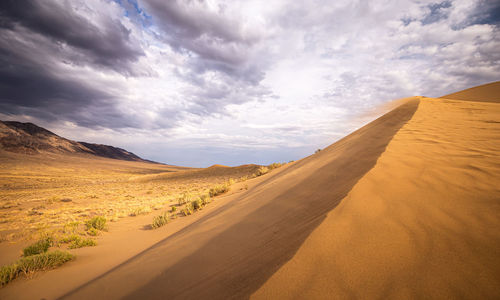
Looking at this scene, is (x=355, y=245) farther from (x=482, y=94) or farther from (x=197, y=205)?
(x=482, y=94)

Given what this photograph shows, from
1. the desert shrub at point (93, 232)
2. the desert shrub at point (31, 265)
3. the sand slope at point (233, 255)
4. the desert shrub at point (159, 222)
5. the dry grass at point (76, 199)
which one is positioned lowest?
the dry grass at point (76, 199)

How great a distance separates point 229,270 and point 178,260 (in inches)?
41.4

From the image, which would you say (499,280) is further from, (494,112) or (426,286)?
(494,112)

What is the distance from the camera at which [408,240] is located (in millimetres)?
1766

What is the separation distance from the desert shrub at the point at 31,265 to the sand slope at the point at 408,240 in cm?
443

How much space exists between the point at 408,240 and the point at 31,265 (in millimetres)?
5695

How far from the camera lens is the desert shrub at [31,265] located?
10.5 feet

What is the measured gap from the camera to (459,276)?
138cm

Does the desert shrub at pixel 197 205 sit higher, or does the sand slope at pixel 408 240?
the sand slope at pixel 408 240

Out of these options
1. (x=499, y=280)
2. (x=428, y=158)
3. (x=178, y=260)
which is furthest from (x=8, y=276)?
(x=428, y=158)

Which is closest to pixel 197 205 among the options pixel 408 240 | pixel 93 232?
pixel 93 232

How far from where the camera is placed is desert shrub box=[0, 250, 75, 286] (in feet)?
10.5

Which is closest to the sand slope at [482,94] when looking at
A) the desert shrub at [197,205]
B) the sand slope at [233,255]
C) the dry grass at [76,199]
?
the sand slope at [233,255]

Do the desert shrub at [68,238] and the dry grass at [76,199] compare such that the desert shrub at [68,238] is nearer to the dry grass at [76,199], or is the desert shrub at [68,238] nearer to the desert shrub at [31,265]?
the dry grass at [76,199]
